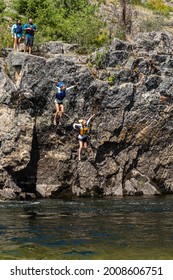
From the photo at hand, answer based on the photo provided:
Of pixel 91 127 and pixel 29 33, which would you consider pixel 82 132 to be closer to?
pixel 91 127

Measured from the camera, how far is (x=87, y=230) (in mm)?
14812

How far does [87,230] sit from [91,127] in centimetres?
1457

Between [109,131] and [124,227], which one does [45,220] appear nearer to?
[124,227]

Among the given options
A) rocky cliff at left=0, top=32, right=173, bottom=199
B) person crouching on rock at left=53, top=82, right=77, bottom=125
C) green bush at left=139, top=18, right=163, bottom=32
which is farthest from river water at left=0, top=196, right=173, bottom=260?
green bush at left=139, top=18, right=163, bottom=32

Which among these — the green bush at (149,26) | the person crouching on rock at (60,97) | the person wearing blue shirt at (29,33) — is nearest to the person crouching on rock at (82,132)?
the person crouching on rock at (60,97)

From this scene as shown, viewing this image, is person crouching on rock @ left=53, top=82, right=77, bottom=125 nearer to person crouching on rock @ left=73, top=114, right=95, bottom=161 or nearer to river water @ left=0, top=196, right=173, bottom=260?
person crouching on rock @ left=73, top=114, right=95, bottom=161

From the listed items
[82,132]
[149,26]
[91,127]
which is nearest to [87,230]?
[82,132]

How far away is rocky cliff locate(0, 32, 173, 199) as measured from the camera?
1067 inches

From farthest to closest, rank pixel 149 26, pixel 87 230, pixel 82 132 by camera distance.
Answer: pixel 149 26
pixel 82 132
pixel 87 230

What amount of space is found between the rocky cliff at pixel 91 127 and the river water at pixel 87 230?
492cm

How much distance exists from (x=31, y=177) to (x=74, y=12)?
2152 centimetres

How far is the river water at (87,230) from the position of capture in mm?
11391

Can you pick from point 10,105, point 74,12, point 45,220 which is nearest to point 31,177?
point 10,105

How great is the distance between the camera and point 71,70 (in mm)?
28562
